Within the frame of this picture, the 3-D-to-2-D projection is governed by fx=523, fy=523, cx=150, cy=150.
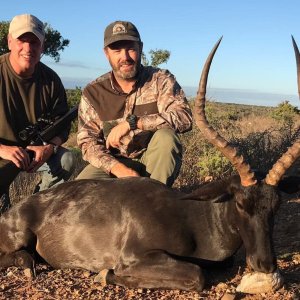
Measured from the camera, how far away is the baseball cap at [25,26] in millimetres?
7102

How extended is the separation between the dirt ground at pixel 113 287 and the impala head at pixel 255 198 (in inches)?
16.1

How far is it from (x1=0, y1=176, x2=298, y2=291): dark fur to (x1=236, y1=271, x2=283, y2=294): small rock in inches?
4.1

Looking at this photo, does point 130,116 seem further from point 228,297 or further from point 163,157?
point 228,297

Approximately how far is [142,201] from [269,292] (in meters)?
1.55

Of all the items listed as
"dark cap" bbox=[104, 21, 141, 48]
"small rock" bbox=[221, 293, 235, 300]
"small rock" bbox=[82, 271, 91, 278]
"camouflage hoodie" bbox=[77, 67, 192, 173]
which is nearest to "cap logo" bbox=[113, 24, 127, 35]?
"dark cap" bbox=[104, 21, 141, 48]

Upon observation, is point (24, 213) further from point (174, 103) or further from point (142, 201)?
point (174, 103)

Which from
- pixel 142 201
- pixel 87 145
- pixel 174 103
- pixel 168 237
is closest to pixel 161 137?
pixel 174 103

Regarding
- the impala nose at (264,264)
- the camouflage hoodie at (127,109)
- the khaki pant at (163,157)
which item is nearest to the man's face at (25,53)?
the camouflage hoodie at (127,109)

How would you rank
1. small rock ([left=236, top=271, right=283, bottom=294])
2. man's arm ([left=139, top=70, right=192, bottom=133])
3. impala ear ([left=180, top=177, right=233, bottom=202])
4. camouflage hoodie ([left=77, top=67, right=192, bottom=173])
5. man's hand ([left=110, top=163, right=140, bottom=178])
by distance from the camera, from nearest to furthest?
small rock ([left=236, top=271, right=283, bottom=294])
impala ear ([left=180, top=177, right=233, bottom=202])
man's hand ([left=110, top=163, right=140, bottom=178])
man's arm ([left=139, top=70, right=192, bottom=133])
camouflage hoodie ([left=77, top=67, right=192, bottom=173])

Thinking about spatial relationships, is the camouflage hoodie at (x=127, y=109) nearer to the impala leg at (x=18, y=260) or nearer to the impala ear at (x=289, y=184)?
the impala leg at (x=18, y=260)

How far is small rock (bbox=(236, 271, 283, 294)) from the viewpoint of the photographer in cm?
448

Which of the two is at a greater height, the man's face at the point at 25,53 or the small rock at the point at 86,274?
the man's face at the point at 25,53

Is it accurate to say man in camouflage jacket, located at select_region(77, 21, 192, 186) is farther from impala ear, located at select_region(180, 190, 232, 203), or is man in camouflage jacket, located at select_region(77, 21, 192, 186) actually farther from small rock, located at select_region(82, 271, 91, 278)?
impala ear, located at select_region(180, 190, 232, 203)

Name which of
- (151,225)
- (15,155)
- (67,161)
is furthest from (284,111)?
(151,225)
